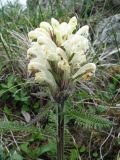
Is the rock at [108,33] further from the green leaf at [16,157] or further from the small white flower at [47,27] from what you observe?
the small white flower at [47,27]

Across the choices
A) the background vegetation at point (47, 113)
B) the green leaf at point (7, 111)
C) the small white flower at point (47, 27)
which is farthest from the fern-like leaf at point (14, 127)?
the green leaf at point (7, 111)

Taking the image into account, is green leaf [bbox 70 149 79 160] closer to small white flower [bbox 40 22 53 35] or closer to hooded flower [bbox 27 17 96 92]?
hooded flower [bbox 27 17 96 92]

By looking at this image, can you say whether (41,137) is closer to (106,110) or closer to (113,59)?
(106,110)

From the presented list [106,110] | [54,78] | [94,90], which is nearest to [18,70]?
[94,90]

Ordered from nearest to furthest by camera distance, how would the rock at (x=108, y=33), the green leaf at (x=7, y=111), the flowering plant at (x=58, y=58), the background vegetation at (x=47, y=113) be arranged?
the flowering plant at (x=58, y=58) → the background vegetation at (x=47, y=113) → the green leaf at (x=7, y=111) → the rock at (x=108, y=33)

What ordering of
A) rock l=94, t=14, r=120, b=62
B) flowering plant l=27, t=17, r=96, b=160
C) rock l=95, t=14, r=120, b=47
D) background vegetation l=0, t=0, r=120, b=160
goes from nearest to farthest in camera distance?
1. flowering plant l=27, t=17, r=96, b=160
2. background vegetation l=0, t=0, r=120, b=160
3. rock l=94, t=14, r=120, b=62
4. rock l=95, t=14, r=120, b=47

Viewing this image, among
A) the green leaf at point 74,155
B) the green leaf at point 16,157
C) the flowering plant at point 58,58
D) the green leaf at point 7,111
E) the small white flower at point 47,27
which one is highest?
the small white flower at point 47,27

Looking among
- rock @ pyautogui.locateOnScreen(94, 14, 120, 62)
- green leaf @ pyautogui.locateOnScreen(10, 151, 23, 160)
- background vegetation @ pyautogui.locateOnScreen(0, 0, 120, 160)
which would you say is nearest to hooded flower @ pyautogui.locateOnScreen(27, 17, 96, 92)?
background vegetation @ pyautogui.locateOnScreen(0, 0, 120, 160)
